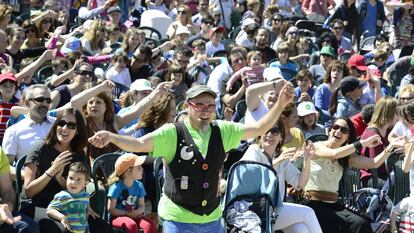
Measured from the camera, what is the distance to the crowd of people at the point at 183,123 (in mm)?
6738

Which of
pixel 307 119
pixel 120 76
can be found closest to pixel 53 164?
pixel 307 119

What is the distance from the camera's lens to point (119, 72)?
12.7 m

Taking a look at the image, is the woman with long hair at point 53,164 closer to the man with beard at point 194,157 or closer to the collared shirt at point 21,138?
the collared shirt at point 21,138

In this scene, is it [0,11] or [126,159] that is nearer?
→ [126,159]

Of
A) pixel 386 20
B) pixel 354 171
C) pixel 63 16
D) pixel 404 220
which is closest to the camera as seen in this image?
pixel 404 220

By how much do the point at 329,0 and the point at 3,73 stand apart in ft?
36.5

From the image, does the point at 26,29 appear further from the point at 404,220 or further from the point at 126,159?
the point at 404,220

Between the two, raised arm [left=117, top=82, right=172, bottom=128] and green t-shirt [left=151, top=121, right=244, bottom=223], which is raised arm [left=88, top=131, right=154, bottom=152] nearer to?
green t-shirt [left=151, top=121, right=244, bottom=223]

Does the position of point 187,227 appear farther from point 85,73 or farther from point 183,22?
point 183,22

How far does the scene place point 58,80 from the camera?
435 inches

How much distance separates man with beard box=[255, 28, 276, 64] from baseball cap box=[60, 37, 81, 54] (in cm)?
278

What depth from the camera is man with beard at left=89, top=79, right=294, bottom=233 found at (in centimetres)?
662

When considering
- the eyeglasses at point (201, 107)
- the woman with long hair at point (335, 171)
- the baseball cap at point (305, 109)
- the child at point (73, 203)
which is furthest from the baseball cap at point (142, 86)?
the eyeglasses at point (201, 107)

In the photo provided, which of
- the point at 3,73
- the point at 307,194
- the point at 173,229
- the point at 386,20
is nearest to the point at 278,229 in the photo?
the point at 307,194
